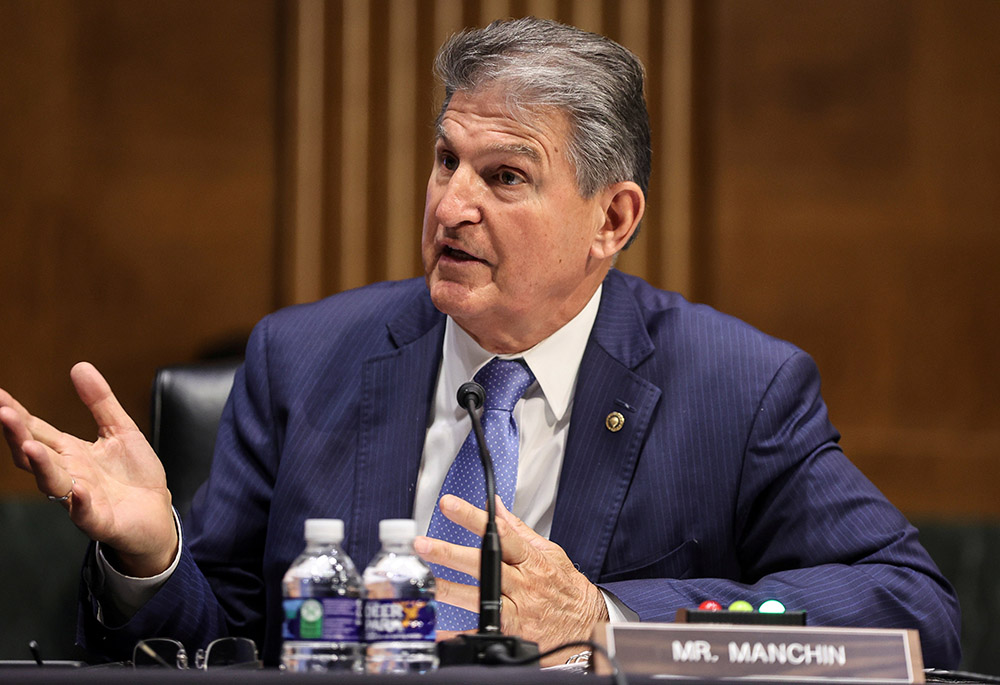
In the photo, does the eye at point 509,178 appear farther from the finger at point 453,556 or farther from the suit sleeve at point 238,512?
the finger at point 453,556

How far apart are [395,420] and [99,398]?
59 cm

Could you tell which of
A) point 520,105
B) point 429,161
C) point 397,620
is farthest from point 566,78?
point 429,161

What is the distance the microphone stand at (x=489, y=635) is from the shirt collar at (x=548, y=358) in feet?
2.19

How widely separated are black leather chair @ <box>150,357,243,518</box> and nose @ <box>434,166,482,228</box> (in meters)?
0.67

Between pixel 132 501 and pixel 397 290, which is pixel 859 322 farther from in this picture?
pixel 132 501

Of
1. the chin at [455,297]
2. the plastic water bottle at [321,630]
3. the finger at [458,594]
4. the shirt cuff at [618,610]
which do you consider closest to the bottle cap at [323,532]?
the plastic water bottle at [321,630]

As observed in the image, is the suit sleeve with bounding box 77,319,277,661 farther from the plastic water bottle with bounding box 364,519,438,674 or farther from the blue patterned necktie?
the plastic water bottle with bounding box 364,519,438,674

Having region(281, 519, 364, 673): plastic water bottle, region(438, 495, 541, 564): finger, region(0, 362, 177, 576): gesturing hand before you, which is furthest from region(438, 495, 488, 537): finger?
region(0, 362, 177, 576): gesturing hand

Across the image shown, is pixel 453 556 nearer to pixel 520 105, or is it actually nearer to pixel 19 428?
pixel 19 428

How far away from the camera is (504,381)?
2.06m

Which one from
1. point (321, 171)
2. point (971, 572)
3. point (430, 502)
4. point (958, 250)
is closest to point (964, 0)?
point (958, 250)

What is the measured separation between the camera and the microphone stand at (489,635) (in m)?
1.20

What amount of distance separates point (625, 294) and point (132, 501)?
106 cm

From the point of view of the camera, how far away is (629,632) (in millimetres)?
1161
